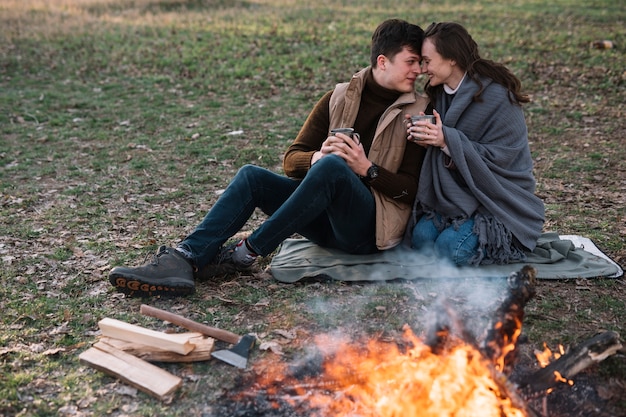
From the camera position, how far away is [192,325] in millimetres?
3611

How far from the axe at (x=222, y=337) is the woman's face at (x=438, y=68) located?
2.11 m

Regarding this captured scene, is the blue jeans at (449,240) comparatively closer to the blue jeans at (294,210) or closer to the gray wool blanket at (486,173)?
the gray wool blanket at (486,173)

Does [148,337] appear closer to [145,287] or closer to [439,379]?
[145,287]

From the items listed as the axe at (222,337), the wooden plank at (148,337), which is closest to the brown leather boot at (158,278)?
the axe at (222,337)

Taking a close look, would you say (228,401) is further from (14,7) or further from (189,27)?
(14,7)

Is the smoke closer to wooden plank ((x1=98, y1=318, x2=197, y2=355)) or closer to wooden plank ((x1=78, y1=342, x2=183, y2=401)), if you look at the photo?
wooden plank ((x1=98, y1=318, x2=197, y2=355))

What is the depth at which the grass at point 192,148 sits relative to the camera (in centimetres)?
378

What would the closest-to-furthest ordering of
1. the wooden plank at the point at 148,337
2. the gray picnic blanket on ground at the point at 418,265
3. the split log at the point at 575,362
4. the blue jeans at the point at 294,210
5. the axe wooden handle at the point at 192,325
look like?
1. the split log at the point at 575,362
2. the wooden plank at the point at 148,337
3. the axe wooden handle at the point at 192,325
4. the blue jeans at the point at 294,210
5. the gray picnic blanket on ground at the point at 418,265

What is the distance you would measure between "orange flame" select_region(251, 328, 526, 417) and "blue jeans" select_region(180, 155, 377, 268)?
0.95 m

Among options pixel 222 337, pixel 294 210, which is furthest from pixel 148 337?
pixel 294 210

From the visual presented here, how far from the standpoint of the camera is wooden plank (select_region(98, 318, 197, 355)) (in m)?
3.32

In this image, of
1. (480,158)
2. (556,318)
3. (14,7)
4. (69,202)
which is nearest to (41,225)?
(69,202)

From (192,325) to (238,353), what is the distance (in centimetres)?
36

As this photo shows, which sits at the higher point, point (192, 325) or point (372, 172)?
point (372, 172)
